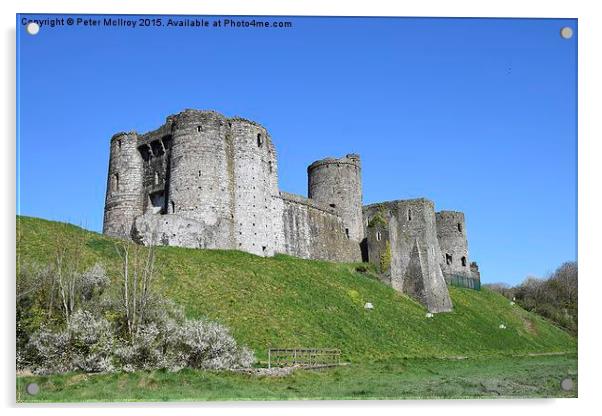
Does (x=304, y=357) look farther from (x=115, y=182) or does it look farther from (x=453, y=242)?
(x=453, y=242)

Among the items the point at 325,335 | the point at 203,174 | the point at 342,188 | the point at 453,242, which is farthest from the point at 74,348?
the point at 453,242

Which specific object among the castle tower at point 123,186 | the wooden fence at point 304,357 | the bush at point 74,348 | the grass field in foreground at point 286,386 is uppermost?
the castle tower at point 123,186

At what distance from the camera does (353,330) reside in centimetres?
3316

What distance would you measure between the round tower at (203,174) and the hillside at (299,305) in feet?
7.41

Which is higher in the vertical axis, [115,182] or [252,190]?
[115,182]

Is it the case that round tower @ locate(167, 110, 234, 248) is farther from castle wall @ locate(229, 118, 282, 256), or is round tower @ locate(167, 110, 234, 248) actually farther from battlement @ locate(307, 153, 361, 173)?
battlement @ locate(307, 153, 361, 173)

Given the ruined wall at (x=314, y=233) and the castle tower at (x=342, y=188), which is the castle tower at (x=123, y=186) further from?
the castle tower at (x=342, y=188)

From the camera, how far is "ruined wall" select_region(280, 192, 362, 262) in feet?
157

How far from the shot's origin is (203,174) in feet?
131

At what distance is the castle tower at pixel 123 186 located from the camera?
42625 mm

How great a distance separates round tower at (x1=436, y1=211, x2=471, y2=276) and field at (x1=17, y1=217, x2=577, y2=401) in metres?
13.3

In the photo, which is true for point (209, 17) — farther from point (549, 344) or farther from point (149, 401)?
point (549, 344)

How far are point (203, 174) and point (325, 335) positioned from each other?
1331 centimetres

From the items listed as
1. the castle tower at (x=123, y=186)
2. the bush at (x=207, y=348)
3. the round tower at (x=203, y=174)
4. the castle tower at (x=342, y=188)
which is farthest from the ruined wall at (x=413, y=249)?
the bush at (x=207, y=348)
